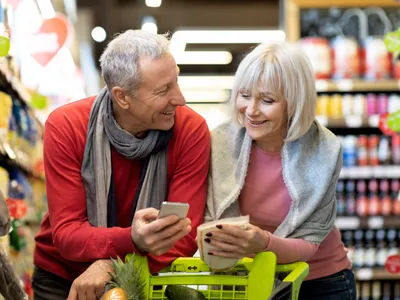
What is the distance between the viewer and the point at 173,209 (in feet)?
7.39

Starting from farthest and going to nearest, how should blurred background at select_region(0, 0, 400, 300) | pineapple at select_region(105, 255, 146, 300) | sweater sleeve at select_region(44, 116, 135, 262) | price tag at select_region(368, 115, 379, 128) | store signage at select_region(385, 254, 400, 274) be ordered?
1. price tag at select_region(368, 115, 379, 128)
2. blurred background at select_region(0, 0, 400, 300)
3. store signage at select_region(385, 254, 400, 274)
4. sweater sleeve at select_region(44, 116, 135, 262)
5. pineapple at select_region(105, 255, 146, 300)

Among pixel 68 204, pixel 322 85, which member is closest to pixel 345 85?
pixel 322 85

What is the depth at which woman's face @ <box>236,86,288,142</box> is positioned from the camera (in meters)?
2.66

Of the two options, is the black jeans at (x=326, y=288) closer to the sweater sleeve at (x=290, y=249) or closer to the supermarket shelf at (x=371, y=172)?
the sweater sleeve at (x=290, y=249)

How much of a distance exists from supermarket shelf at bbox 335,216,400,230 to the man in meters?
3.92

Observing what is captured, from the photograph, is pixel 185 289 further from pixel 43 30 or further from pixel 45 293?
pixel 43 30

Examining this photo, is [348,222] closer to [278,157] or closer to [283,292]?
[278,157]

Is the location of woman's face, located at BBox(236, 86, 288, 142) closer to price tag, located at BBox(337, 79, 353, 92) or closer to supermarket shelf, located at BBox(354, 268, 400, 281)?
price tag, located at BBox(337, 79, 353, 92)

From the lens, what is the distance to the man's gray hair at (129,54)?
8.59 ft

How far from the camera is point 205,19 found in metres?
11.3

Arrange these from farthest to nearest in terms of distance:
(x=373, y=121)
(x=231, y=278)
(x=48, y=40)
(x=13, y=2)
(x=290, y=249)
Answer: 1. (x=373, y=121)
2. (x=48, y=40)
3. (x=13, y=2)
4. (x=290, y=249)
5. (x=231, y=278)

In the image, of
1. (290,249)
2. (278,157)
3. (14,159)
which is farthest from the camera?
(14,159)

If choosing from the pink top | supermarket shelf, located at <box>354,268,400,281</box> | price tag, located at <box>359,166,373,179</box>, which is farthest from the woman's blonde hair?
supermarket shelf, located at <box>354,268,400,281</box>

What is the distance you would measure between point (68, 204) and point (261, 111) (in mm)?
694
